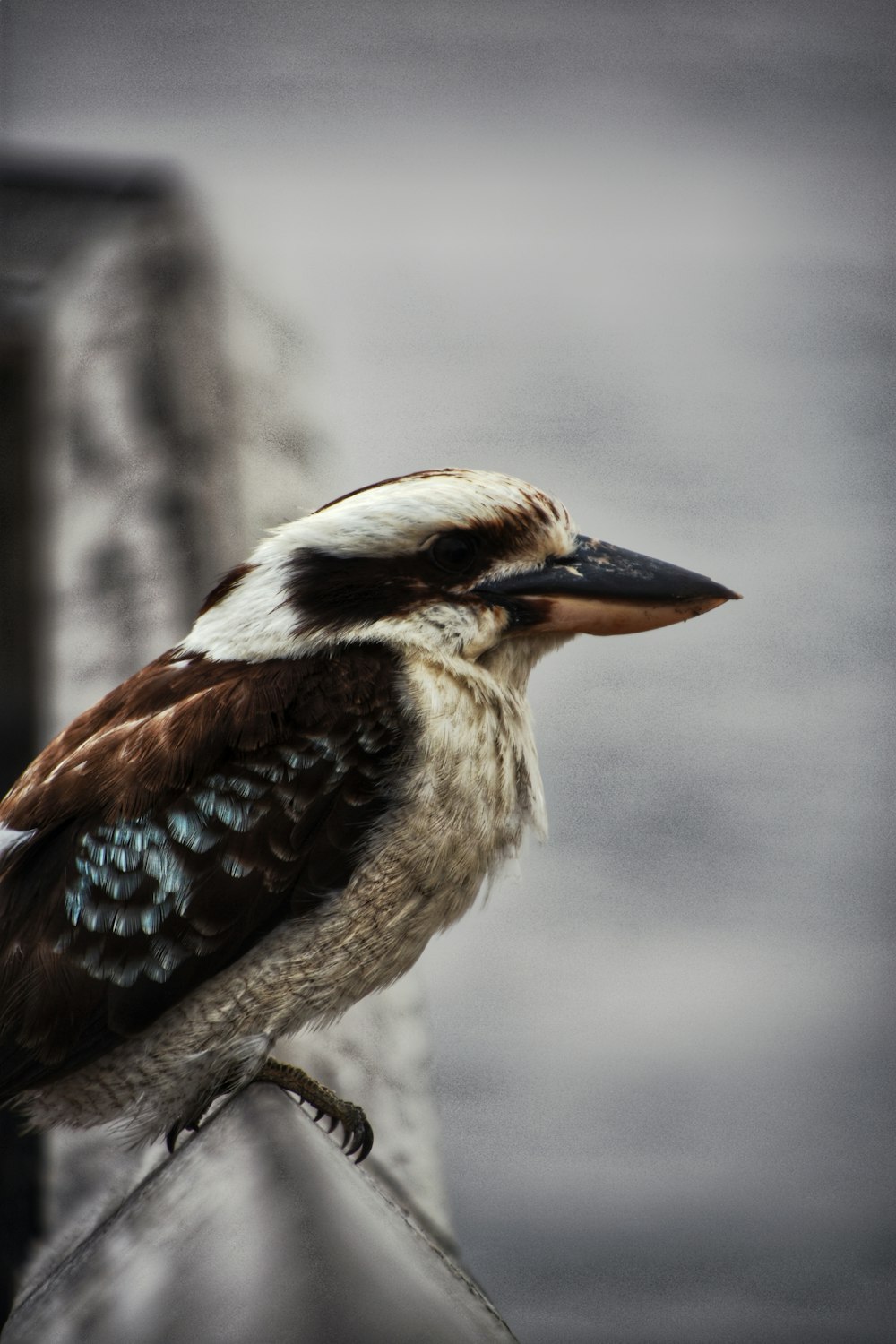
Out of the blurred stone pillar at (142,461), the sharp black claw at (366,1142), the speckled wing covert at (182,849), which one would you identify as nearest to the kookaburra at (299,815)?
the speckled wing covert at (182,849)

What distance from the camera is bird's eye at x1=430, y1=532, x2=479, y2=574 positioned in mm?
771

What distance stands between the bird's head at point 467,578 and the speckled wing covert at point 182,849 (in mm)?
32

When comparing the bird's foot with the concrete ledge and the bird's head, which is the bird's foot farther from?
the bird's head

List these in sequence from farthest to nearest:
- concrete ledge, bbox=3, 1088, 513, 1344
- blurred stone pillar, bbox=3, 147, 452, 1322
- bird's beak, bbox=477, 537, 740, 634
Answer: blurred stone pillar, bbox=3, 147, 452, 1322
bird's beak, bbox=477, 537, 740, 634
concrete ledge, bbox=3, 1088, 513, 1344

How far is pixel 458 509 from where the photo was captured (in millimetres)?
763

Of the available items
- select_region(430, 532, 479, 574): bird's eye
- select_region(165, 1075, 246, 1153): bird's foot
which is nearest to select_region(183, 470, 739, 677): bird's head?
select_region(430, 532, 479, 574): bird's eye

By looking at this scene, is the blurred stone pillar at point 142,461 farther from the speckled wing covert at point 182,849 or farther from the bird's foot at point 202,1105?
the speckled wing covert at point 182,849

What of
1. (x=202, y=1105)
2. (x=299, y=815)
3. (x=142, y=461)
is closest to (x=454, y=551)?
(x=299, y=815)

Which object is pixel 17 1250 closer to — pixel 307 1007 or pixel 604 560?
pixel 307 1007

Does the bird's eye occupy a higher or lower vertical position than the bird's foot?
higher

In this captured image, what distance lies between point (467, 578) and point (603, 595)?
82 mm

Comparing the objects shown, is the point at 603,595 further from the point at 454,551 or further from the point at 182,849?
the point at 182,849

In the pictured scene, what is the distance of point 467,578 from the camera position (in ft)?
2.54

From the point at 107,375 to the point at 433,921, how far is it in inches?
31.0
